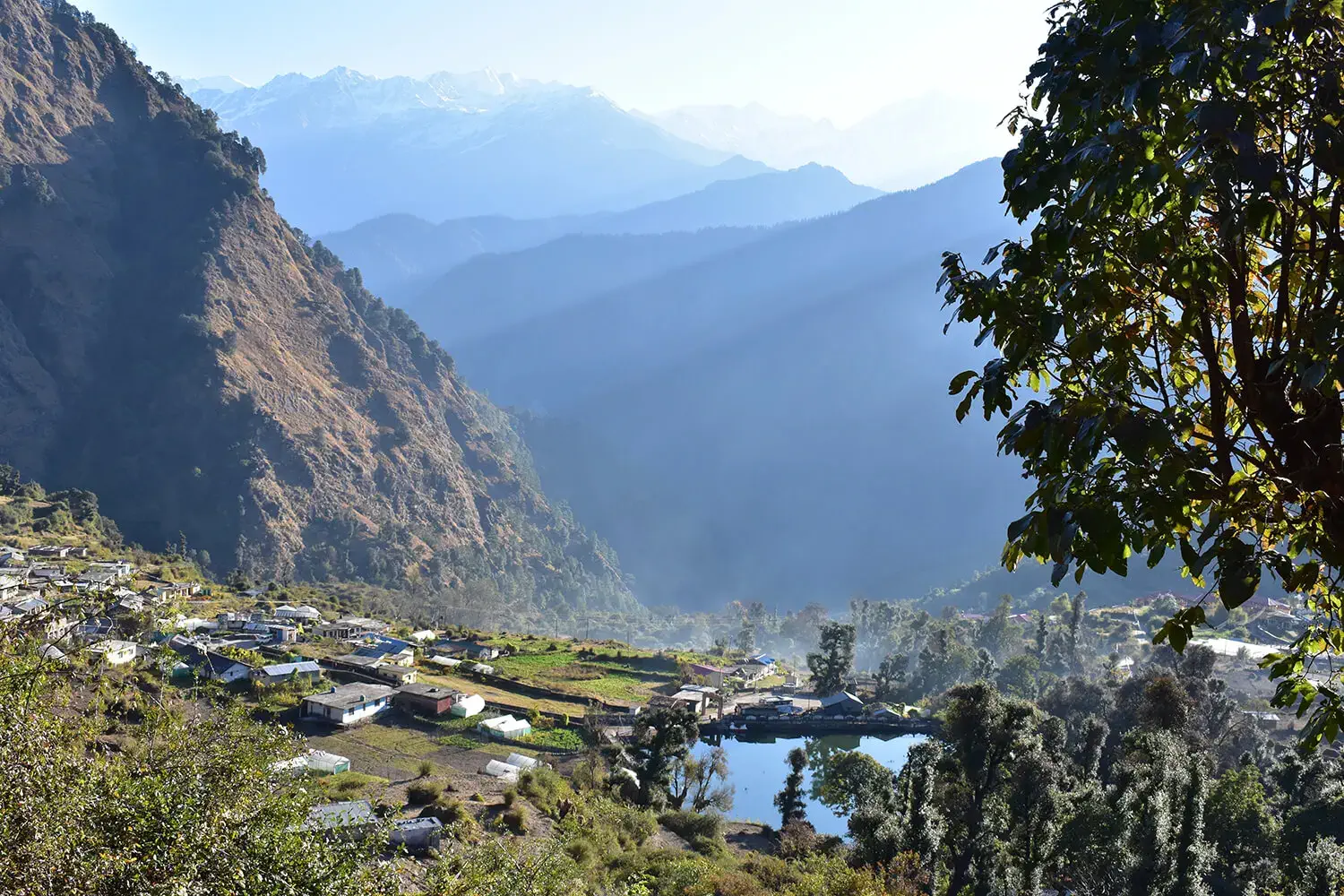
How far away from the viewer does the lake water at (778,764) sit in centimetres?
3198

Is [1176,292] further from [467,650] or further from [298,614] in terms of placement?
[298,614]

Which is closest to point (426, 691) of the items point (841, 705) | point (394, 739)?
point (394, 739)

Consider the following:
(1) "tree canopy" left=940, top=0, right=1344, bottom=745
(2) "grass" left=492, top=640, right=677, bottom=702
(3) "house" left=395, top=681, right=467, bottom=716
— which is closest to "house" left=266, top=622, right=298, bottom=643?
(3) "house" left=395, top=681, right=467, bottom=716

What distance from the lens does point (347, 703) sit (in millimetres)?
29656

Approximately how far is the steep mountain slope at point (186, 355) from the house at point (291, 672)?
36759 mm

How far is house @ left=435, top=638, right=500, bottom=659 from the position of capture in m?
46.3

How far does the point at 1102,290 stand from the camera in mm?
2910

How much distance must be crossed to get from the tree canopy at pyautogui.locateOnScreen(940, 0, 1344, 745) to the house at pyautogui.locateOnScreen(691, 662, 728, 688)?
4867cm

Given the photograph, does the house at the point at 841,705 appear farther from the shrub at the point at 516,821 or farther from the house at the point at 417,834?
the house at the point at 417,834

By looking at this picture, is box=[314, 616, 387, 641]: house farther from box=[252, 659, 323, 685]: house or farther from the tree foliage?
the tree foliage

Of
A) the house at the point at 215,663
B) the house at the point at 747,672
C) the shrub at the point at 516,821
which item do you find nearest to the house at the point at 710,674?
the house at the point at 747,672

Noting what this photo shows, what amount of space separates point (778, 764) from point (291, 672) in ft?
72.8

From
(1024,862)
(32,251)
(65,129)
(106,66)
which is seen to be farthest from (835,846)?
(106,66)

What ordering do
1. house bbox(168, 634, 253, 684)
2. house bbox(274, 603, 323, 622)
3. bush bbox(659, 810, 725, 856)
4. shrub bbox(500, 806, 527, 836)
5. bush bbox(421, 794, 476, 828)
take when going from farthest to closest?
house bbox(274, 603, 323, 622)
house bbox(168, 634, 253, 684)
bush bbox(659, 810, 725, 856)
shrub bbox(500, 806, 527, 836)
bush bbox(421, 794, 476, 828)
